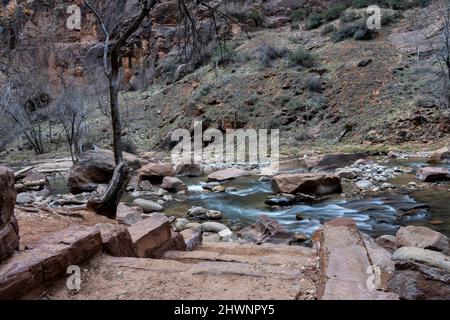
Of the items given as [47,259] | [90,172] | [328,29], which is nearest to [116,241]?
[47,259]

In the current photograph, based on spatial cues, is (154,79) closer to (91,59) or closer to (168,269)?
(91,59)

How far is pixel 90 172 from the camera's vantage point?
12.2 m

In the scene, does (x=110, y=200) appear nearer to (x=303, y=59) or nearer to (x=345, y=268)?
(x=345, y=268)

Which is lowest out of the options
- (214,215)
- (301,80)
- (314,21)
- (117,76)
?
(214,215)

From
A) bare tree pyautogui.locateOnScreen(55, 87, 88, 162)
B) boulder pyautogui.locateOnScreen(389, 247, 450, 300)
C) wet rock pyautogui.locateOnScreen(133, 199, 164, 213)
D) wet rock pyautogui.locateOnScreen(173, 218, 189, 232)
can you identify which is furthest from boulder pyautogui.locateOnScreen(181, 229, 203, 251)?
bare tree pyautogui.locateOnScreen(55, 87, 88, 162)

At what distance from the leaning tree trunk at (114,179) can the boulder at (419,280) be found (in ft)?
11.0

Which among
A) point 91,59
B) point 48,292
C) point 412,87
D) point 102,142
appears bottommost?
point 102,142

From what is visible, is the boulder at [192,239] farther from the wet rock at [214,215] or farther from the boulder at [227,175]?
the boulder at [227,175]

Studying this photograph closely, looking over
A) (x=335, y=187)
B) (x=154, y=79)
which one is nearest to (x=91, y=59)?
(x=154, y=79)

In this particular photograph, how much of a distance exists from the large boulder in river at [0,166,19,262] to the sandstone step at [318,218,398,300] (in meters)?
1.82

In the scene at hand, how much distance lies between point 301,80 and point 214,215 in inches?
628

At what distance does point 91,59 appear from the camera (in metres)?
36.0

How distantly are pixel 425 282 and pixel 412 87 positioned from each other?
1823cm

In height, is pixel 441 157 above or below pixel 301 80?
below
